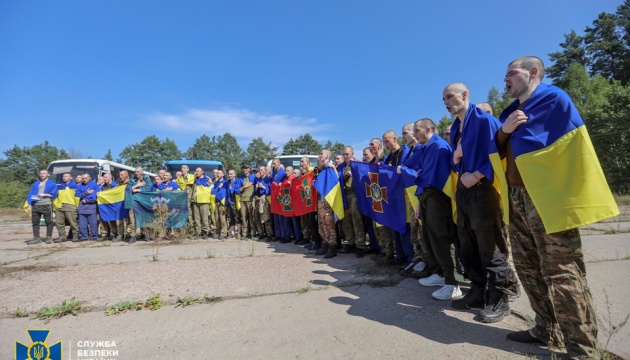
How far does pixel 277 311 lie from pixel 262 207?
210 inches

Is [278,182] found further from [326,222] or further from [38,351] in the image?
[38,351]

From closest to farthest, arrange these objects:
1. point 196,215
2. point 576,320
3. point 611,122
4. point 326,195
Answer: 1. point 576,320
2. point 326,195
3. point 196,215
4. point 611,122

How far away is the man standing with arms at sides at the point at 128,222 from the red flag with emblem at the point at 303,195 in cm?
504

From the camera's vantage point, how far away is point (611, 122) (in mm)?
16172

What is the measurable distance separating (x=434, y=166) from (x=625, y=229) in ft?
20.3

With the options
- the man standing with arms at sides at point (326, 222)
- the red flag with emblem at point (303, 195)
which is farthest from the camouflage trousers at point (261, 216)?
the man standing with arms at sides at point (326, 222)

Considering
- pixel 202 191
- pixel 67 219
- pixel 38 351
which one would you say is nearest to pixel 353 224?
pixel 38 351

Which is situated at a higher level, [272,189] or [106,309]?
[272,189]

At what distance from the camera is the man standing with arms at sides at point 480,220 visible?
2.75m

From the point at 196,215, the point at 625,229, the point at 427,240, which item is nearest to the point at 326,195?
the point at 427,240

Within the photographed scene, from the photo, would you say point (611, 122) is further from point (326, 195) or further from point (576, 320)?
point (576, 320)

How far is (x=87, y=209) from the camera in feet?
29.8

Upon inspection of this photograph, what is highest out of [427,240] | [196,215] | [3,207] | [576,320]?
[3,207]

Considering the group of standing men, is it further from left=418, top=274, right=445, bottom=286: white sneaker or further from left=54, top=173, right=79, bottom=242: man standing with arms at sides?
left=54, top=173, right=79, bottom=242: man standing with arms at sides
